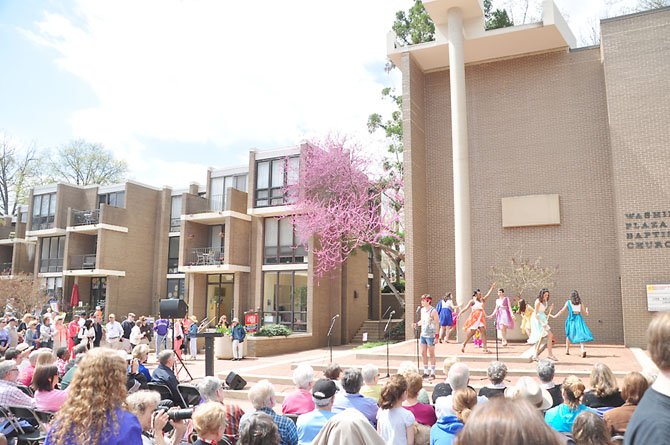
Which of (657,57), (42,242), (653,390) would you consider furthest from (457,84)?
(42,242)

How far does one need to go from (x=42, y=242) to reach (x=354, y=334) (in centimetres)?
2151

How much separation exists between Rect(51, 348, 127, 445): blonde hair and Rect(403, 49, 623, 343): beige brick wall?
16412mm

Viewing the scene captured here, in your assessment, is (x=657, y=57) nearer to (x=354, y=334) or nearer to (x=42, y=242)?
(x=354, y=334)

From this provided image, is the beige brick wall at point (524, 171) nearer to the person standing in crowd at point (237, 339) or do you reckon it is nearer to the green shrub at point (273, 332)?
the person standing in crowd at point (237, 339)

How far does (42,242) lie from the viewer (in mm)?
34406

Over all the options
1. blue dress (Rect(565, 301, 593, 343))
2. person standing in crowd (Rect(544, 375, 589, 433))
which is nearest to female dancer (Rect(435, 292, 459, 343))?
blue dress (Rect(565, 301, 593, 343))

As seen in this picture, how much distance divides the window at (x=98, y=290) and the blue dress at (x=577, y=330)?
87.9 ft

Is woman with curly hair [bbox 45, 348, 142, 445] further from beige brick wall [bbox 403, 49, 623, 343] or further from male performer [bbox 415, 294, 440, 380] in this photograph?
beige brick wall [bbox 403, 49, 623, 343]

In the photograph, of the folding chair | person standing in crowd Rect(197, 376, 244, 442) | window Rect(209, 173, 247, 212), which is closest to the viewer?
person standing in crowd Rect(197, 376, 244, 442)

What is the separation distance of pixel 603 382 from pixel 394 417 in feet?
6.26

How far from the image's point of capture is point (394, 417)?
14.5ft

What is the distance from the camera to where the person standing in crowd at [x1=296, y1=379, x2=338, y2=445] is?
4.41 m

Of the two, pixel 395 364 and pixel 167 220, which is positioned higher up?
pixel 167 220

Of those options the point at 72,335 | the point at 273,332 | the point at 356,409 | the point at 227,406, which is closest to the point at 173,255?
the point at 273,332
